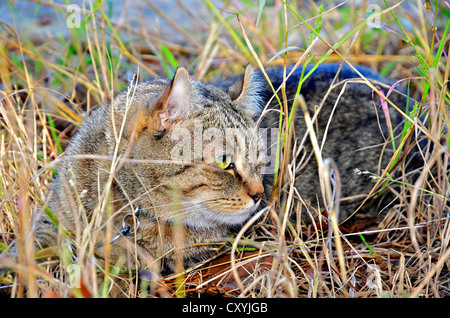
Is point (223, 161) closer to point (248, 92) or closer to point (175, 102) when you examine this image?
point (175, 102)

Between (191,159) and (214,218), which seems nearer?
(191,159)

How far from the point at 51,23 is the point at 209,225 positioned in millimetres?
3682

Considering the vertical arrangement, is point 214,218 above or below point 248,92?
below

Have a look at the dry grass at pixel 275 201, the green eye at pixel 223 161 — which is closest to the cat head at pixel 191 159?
the green eye at pixel 223 161

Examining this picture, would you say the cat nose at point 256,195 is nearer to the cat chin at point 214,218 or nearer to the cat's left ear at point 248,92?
the cat chin at point 214,218

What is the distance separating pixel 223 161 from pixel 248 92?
577 millimetres

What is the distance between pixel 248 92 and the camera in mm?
2771

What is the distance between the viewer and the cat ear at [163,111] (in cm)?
223

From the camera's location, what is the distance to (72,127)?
376cm

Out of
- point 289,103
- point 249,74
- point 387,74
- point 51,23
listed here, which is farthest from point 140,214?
point 51,23

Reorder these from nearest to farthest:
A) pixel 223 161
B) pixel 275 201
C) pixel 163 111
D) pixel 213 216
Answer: pixel 163 111 → pixel 223 161 → pixel 213 216 → pixel 275 201

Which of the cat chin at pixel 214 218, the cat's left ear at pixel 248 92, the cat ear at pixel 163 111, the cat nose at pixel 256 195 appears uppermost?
the cat's left ear at pixel 248 92

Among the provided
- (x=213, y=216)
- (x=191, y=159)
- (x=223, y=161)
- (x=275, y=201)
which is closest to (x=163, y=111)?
(x=191, y=159)
